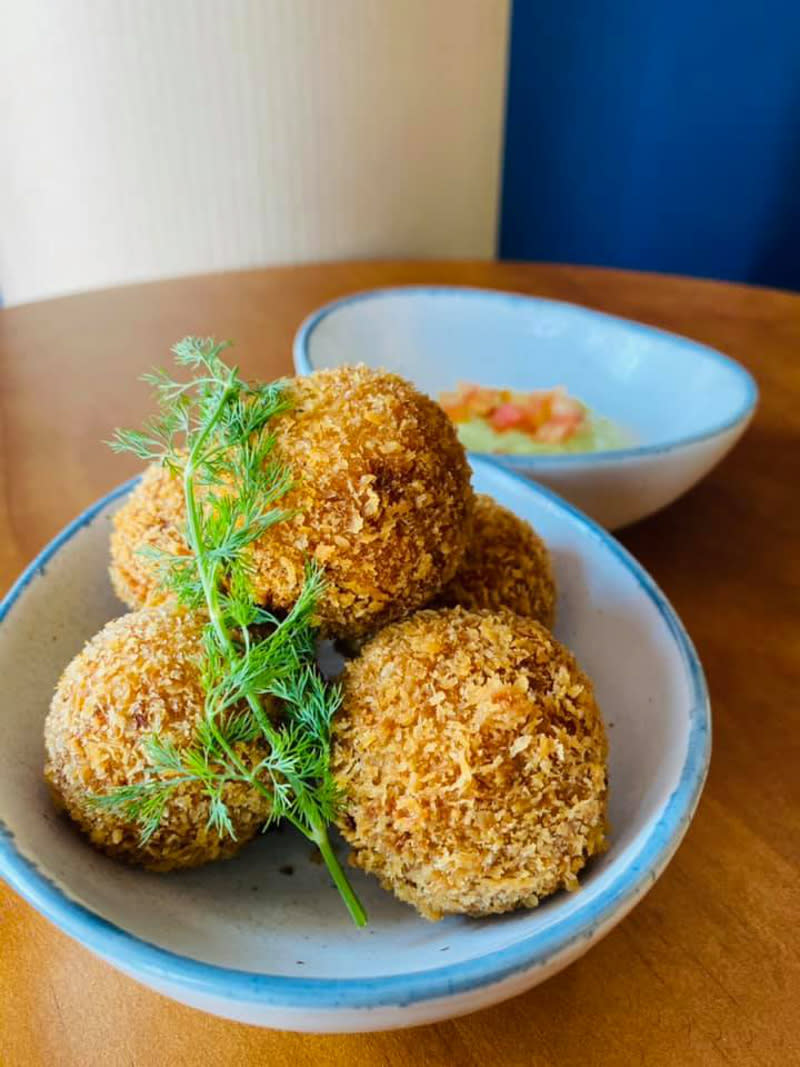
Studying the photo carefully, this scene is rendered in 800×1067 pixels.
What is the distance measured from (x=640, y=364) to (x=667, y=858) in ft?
3.31

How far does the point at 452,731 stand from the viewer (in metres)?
0.59

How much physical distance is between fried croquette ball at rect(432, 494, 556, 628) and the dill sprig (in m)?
0.15

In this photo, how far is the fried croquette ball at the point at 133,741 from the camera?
1.98 feet

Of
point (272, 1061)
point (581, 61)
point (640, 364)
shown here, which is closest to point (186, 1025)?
point (272, 1061)

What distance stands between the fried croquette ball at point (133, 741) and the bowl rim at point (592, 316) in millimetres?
428

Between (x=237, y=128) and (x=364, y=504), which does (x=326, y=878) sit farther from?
(x=237, y=128)

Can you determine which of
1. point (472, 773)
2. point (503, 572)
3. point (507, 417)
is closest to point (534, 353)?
point (507, 417)

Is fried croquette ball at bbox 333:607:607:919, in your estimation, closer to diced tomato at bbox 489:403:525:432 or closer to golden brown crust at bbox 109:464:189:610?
golden brown crust at bbox 109:464:189:610

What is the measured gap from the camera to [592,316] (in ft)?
4.79

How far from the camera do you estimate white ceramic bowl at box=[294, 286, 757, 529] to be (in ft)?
4.25

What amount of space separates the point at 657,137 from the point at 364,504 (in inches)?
102

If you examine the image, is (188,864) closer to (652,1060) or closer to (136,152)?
(652,1060)

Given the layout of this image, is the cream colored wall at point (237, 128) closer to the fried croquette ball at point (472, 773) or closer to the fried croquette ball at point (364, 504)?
the fried croquette ball at point (364, 504)

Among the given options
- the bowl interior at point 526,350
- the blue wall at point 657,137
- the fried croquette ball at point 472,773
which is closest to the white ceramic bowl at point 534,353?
the bowl interior at point 526,350
